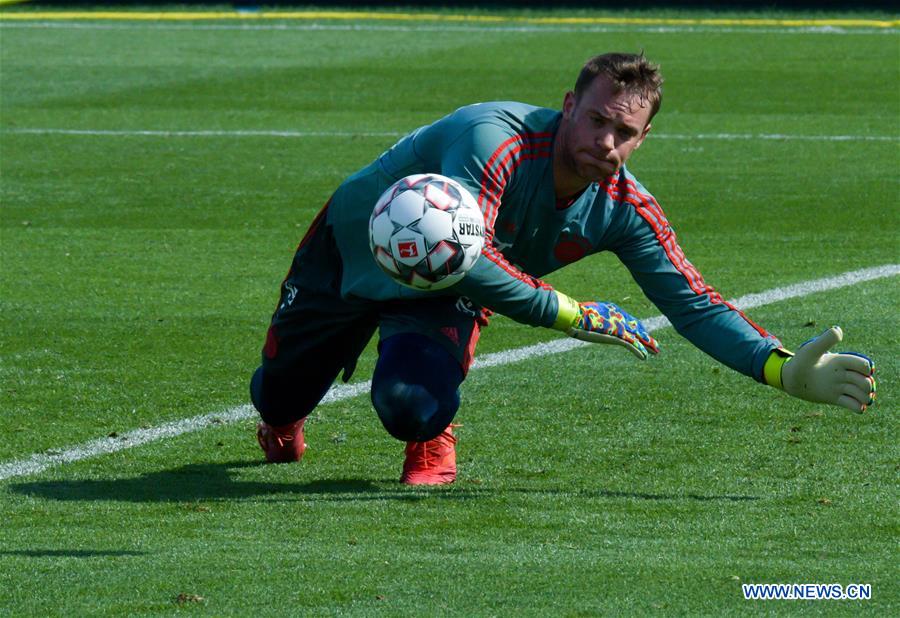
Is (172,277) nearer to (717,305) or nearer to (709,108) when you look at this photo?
(717,305)

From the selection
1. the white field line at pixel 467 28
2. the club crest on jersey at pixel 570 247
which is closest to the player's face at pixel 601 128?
the club crest on jersey at pixel 570 247

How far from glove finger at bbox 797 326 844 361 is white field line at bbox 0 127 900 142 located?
29.8ft

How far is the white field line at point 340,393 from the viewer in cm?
615

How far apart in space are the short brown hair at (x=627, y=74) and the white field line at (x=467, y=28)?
1694 centimetres

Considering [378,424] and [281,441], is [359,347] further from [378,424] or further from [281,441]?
[378,424]

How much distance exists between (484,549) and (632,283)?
4623mm

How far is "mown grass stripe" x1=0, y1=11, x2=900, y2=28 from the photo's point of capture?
23.0 meters

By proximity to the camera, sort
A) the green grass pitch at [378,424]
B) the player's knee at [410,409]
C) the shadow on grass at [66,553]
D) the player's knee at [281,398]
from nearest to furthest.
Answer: the green grass pitch at [378,424] < the shadow on grass at [66,553] < the player's knee at [410,409] < the player's knee at [281,398]

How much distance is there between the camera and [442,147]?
5516 millimetres

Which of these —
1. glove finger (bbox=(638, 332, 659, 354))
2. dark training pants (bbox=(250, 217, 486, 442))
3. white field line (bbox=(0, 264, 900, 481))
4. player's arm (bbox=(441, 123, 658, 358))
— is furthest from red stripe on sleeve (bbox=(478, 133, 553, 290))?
white field line (bbox=(0, 264, 900, 481))

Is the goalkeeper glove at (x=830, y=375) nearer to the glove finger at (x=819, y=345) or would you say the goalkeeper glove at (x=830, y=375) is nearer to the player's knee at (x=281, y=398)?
the glove finger at (x=819, y=345)

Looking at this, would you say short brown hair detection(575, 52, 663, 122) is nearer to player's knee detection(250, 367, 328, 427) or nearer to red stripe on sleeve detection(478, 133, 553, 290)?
red stripe on sleeve detection(478, 133, 553, 290)

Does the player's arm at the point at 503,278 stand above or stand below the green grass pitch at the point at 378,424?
above

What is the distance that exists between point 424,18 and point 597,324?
19.3 meters
